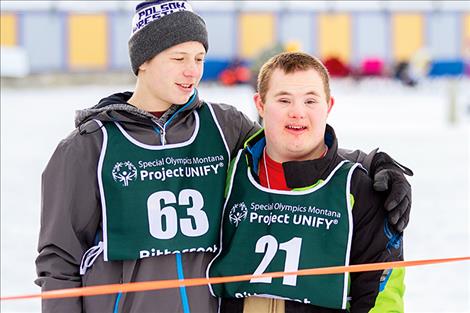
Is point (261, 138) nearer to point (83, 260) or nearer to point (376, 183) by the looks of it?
point (376, 183)

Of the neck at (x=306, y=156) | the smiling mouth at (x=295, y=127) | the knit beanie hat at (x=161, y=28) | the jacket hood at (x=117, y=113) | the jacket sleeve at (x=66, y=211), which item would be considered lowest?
the jacket sleeve at (x=66, y=211)

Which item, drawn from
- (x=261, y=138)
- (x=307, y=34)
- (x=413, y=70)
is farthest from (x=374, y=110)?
(x=261, y=138)

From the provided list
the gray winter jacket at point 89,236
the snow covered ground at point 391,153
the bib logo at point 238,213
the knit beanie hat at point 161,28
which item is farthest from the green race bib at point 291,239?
the snow covered ground at point 391,153

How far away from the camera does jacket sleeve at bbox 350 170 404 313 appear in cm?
201

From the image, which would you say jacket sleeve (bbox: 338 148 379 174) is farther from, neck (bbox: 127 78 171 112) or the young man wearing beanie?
neck (bbox: 127 78 171 112)

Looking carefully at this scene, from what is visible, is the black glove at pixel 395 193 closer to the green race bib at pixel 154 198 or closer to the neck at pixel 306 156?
the neck at pixel 306 156

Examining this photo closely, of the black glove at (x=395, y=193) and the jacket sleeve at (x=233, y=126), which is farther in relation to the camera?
the jacket sleeve at (x=233, y=126)

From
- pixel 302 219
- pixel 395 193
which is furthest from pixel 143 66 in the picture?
pixel 395 193

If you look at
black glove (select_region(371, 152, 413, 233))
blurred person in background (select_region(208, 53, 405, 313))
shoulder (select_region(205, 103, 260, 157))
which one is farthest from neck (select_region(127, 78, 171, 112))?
black glove (select_region(371, 152, 413, 233))

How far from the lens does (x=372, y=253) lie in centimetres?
203

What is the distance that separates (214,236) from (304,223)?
243mm

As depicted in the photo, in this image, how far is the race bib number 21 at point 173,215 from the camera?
212 cm

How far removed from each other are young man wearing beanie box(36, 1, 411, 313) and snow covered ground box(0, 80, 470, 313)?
1871mm

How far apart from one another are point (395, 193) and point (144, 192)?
62cm
